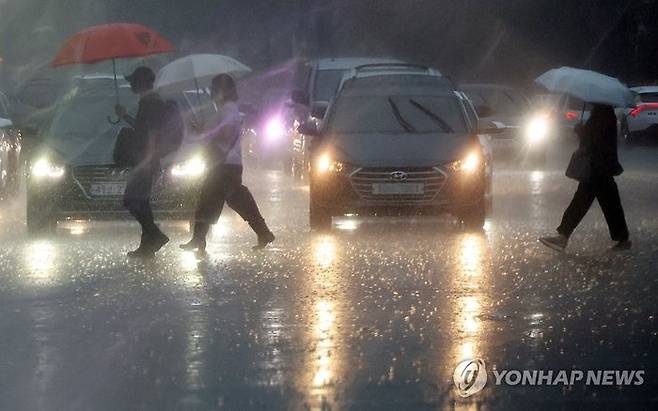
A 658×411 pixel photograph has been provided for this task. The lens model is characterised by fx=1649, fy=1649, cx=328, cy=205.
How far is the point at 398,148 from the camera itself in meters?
17.1

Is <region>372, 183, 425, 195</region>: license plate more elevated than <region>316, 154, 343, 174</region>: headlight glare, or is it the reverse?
<region>316, 154, 343, 174</region>: headlight glare

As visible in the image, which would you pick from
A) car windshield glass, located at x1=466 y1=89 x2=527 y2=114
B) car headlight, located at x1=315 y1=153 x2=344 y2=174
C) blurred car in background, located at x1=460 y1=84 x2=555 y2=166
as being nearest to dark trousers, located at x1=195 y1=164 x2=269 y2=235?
car headlight, located at x1=315 y1=153 x2=344 y2=174

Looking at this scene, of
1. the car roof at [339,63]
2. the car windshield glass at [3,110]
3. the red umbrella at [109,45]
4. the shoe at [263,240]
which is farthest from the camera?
the car roof at [339,63]

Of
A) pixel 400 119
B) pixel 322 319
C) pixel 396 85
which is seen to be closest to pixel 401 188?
pixel 400 119

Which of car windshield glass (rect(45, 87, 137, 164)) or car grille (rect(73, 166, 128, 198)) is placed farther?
car windshield glass (rect(45, 87, 137, 164))

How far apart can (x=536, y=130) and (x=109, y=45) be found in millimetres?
14916

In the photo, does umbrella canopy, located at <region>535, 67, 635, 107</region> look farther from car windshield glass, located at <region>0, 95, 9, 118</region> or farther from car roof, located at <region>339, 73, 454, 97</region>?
car windshield glass, located at <region>0, 95, 9, 118</region>

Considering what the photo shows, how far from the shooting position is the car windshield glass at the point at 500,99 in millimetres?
30453

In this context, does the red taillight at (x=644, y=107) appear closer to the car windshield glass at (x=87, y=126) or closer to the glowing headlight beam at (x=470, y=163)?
the car windshield glass at (x=87, y=126)

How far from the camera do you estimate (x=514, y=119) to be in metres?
30.2

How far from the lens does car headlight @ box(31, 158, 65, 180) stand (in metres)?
17.0

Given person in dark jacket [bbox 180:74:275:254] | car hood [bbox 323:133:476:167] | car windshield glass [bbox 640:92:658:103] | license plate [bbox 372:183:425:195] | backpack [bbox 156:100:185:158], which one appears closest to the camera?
backpack [bbox 156:100:185:158]

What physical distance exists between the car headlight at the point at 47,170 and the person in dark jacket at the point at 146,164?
234cm

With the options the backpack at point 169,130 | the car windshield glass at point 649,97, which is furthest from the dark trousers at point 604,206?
the car windshield glass at point 649,97
